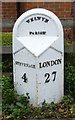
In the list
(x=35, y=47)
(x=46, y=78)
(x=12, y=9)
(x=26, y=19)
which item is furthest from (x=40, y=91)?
(x=12, y=9)

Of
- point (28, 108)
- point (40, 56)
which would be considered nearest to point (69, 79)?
point (40, 56)

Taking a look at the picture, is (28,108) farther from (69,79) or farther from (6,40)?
(6,40)

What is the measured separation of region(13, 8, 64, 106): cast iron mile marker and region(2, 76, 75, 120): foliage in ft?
0.32

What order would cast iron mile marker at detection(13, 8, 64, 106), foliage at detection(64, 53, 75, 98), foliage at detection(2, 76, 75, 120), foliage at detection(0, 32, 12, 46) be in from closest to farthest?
foliage at detection(2, 76, 75, 120)
cast iron mile marker at detection(13, 8, 64, 106)
foliage at detection(64, 53, 75, 98)
foliage at detection(0, 32, 12, 46)

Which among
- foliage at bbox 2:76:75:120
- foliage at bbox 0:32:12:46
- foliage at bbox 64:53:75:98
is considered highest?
foliage at bbox 0:32:12:46

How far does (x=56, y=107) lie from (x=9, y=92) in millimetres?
678

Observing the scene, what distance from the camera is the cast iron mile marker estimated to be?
5047mm

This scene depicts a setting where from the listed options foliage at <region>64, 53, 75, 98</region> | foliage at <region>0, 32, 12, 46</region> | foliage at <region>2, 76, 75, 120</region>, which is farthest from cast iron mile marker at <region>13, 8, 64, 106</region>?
foliage at <region>0, 32, 12, 46</region>

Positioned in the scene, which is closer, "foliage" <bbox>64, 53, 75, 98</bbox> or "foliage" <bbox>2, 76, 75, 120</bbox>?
"foliage" <bbox>2, 76, 75, 120</bbox>

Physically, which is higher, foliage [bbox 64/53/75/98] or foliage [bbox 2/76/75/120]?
A: foliage [bbox 64/53/75/98]

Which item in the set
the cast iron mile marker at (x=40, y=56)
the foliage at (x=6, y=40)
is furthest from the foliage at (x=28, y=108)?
the foliage at (x=6, y=40)

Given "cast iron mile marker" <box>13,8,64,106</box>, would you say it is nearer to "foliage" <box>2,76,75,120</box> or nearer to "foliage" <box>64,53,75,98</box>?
"foliage" <box>2,76,75,120</box>

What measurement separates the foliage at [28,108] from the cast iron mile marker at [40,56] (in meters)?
0.10

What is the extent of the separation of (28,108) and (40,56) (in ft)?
2.32
